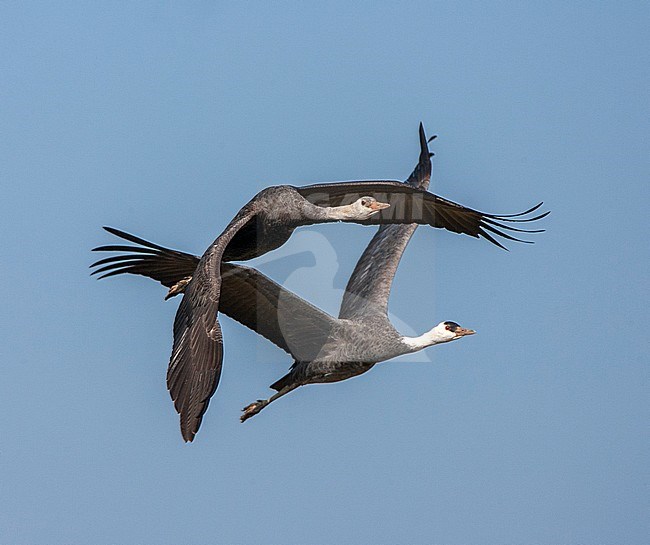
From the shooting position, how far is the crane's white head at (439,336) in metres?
23.6

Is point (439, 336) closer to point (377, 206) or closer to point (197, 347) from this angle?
A: point (377, 206)

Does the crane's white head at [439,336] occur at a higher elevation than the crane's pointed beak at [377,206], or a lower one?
lower

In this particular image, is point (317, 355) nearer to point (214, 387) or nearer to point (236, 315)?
point (236, 315)

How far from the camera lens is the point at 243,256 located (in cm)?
2230

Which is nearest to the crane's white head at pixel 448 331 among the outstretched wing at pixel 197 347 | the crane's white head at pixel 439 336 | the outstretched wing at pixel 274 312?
the crane's white head at pixel 439 336

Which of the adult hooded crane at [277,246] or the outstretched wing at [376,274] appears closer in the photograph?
the adult hooded crane at [277,246]

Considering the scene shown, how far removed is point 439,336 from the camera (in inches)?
942

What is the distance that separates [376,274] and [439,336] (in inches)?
90.0

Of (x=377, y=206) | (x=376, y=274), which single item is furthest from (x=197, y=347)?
(x=376, y=274)

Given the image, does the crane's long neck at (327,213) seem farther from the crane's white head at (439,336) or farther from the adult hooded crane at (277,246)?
the crane's white head at (439,336)

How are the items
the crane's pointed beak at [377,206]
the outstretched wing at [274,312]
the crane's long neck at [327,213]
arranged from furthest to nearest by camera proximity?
the crane's pointed beak at [377,206], the outstretched wing at [274,312], the crane's long neck at [327,213]

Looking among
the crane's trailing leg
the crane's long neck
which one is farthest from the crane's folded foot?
the crane's long neck

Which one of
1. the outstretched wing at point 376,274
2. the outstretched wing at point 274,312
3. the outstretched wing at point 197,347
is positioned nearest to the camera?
the outstretched wing at point 197,347

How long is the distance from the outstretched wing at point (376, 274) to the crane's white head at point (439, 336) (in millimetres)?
945
